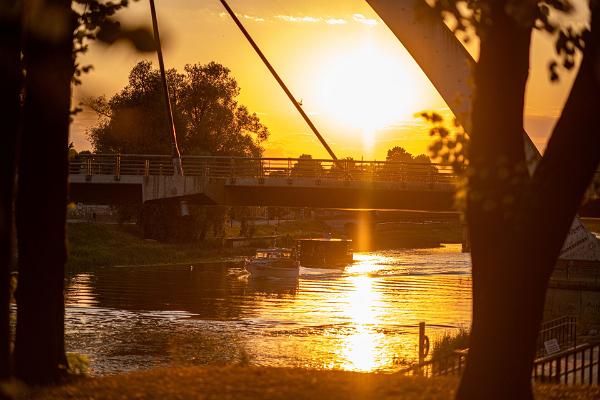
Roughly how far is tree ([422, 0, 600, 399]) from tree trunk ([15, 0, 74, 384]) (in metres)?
5.74

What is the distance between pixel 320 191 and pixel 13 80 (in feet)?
131

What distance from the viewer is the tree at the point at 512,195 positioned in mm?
10461

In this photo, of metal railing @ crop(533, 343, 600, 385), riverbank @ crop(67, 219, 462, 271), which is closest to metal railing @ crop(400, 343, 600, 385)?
metal railing @ crop(533, 343, 600, 385)

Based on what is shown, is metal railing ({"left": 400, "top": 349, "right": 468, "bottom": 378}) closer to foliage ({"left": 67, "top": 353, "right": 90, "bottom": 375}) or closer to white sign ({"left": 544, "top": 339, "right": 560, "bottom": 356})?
white sign ({"left": 544, "top": 339, "right": 560, "bottom": 356})

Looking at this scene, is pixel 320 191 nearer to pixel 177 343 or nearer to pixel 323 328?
pixel 323 328

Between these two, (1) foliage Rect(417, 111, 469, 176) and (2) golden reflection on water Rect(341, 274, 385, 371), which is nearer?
(1) foliage Rect(417, 111, 469, 176)

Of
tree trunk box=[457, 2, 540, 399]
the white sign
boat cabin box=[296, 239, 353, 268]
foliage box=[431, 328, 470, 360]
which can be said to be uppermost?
tree trunk box=[457, 2, 540, 399]

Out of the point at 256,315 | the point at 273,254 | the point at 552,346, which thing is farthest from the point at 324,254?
the point at 552,346

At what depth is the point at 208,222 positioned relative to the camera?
292 feet

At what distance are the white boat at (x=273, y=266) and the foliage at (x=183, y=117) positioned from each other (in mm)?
10336

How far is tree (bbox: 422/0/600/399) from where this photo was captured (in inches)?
412

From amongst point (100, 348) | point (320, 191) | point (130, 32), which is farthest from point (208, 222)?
point (130, 32)

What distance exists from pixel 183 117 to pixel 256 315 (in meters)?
36.3

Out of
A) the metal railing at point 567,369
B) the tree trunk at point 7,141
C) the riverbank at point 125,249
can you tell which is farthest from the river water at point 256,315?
the tree trunk at point 7,141
